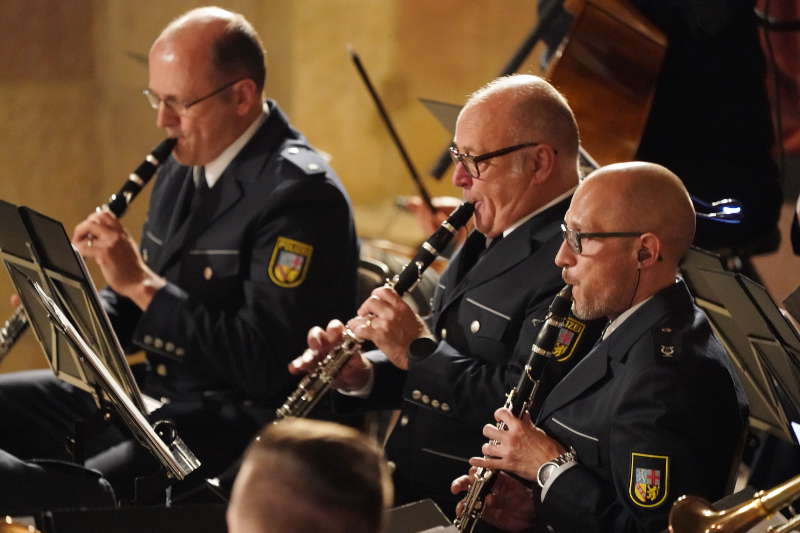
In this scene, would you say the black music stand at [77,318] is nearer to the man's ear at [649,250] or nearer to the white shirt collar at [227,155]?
the white shirt collar at [227,155]

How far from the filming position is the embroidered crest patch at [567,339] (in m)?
2.39

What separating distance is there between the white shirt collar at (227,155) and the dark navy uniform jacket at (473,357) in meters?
0.86

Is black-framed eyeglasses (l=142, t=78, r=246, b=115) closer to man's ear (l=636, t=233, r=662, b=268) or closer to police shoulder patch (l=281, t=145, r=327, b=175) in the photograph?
police shoulder patch (l=281, t=145, r=327, b=175)

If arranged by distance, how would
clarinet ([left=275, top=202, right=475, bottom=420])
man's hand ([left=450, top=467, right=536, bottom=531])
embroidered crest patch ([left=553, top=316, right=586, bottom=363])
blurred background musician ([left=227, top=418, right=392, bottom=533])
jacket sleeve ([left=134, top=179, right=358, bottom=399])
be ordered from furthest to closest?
jacket sleeve ([left=134, top=179, right=358, bottom=399])
clarinet ([left=275, top=202, right=475, bottom=420])
embroidered crest patch ([left=553, top=316, right=586, bottom=363])
man's hand ([left=450, top=467, right=536, bottom=531])
blurred background musician ([left=227, top=418, right=392, bottom=533])

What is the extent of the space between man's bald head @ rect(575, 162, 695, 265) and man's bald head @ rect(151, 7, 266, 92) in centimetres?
135

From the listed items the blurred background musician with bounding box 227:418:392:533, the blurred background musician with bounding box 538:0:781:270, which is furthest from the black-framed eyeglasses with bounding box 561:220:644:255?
the blurred background musician with bounding box 538:0:781:270

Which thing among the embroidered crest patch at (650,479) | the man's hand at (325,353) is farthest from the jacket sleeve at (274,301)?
the embroidered crest patch at (650,479)

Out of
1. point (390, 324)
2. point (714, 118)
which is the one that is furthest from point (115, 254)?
point (714, 118)

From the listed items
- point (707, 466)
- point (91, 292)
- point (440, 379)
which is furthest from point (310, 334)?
point (707, 466)

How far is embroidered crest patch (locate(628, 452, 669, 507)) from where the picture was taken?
1.99 m

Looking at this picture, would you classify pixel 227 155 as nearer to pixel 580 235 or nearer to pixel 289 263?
pixel 289 263

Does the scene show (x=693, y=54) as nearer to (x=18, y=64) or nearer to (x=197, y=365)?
(x=197, y=365)

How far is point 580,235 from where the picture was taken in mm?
2225

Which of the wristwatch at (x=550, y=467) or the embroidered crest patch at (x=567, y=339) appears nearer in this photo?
the wristwatch at (x=550, y=467)
